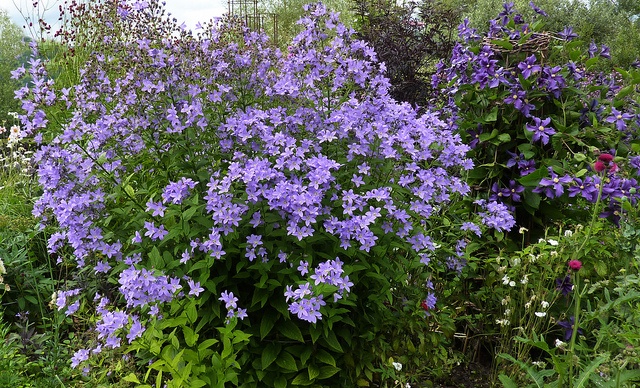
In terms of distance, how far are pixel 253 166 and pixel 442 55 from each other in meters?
4.73

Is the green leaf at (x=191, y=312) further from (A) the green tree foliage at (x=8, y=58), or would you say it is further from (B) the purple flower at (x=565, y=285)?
(A) the green tree foliage at (x=8, y=58)

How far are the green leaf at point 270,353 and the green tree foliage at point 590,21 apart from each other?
12889 millimetres

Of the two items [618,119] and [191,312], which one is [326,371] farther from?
[618,119]

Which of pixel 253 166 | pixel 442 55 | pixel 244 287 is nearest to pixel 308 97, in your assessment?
pixel 253 166

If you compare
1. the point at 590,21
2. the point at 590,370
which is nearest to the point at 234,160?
the point at 590,370

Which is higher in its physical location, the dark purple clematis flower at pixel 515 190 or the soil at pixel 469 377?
the dark purple clematis flower at pixel 515 190

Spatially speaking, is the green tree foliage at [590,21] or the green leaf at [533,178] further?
the green tree foliage at [590,21]

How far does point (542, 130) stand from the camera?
10.3 feet

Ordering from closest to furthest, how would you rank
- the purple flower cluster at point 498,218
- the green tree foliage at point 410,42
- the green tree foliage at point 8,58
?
the purple flower cluster at point 498,218, the green tree foliage at point 410,42, the green tree foliage at point 8,58

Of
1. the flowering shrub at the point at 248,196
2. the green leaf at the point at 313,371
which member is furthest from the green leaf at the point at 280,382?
the green leaf at the point at 313,371

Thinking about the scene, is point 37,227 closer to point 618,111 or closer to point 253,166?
point 253,166

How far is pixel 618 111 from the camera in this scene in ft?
10.4

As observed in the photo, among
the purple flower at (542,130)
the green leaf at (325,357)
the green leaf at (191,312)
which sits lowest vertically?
the green leaf at (325,357)

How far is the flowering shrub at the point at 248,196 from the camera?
2.14 meters
